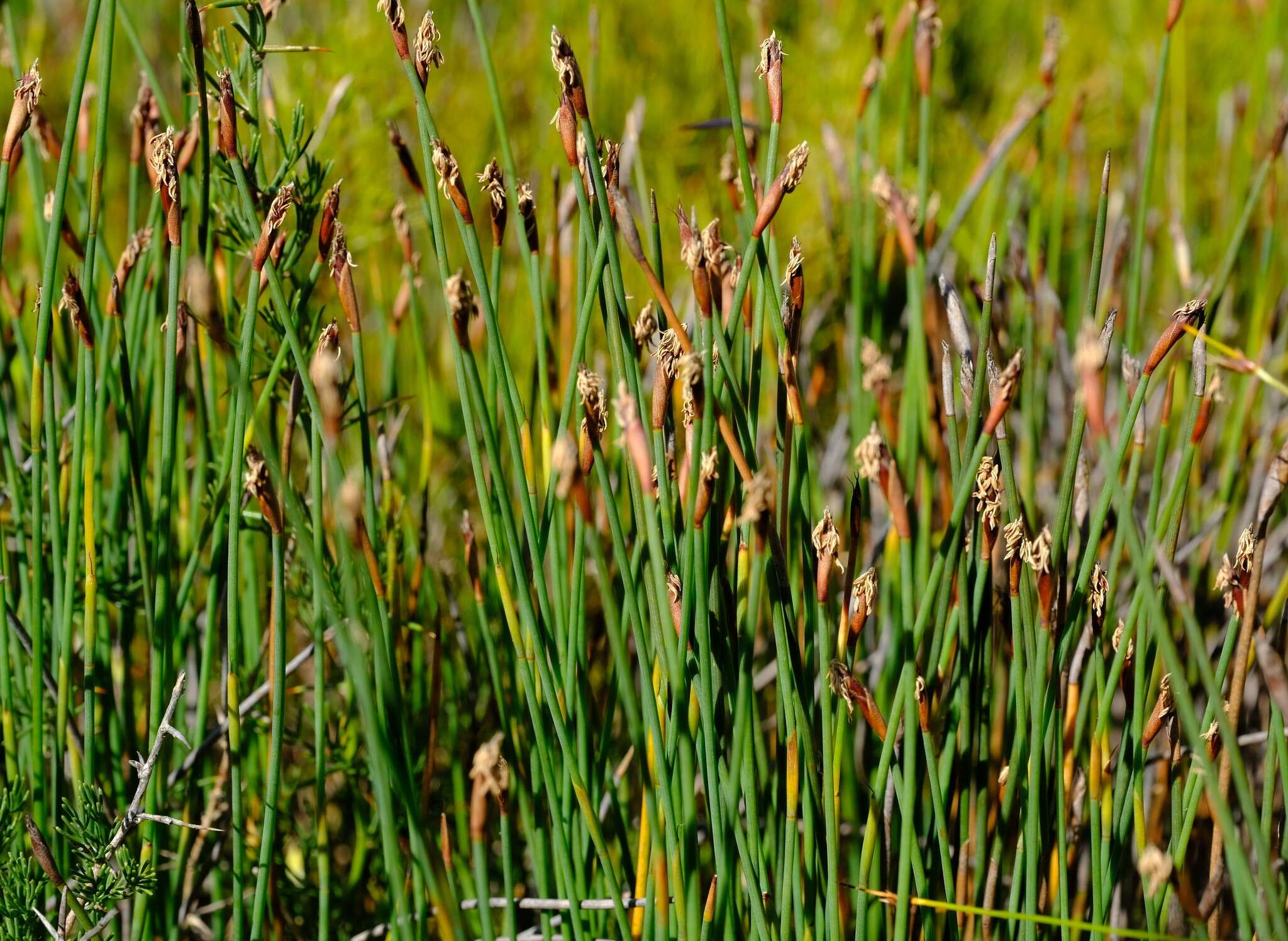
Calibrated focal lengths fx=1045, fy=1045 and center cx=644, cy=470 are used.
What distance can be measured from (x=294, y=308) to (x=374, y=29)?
3.91 ft

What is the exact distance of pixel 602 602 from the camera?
765 millimetres

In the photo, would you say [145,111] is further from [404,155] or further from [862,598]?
[862,598]

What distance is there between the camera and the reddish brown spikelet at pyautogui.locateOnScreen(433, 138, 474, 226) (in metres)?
0.54

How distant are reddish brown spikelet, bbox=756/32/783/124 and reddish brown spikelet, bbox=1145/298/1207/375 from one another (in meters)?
0.23

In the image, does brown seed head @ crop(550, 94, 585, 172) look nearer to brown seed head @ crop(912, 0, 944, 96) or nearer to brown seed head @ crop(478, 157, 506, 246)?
brown seed head @ crop(478, 157, 506, 246)

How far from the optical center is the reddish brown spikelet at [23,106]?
60cm

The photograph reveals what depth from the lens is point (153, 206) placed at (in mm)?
784

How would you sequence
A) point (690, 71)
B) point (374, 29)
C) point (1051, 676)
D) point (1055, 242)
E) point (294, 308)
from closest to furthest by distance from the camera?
1. point (1051, 676)
2. point (294, 308)
3. point (1055, 242)
4. point (374, 29)
5. point (690, 71)

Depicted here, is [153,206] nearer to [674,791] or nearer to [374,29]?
[674,791]

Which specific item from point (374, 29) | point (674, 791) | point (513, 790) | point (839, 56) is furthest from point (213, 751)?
point (839, 56)

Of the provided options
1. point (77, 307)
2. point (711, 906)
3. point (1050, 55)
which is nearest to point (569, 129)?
point (77, 307)

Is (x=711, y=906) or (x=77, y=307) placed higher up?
(x=77, y=307)

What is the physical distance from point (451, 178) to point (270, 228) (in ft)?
0.32

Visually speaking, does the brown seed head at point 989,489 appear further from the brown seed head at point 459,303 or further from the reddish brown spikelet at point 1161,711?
the brown seed head at point 459,303
